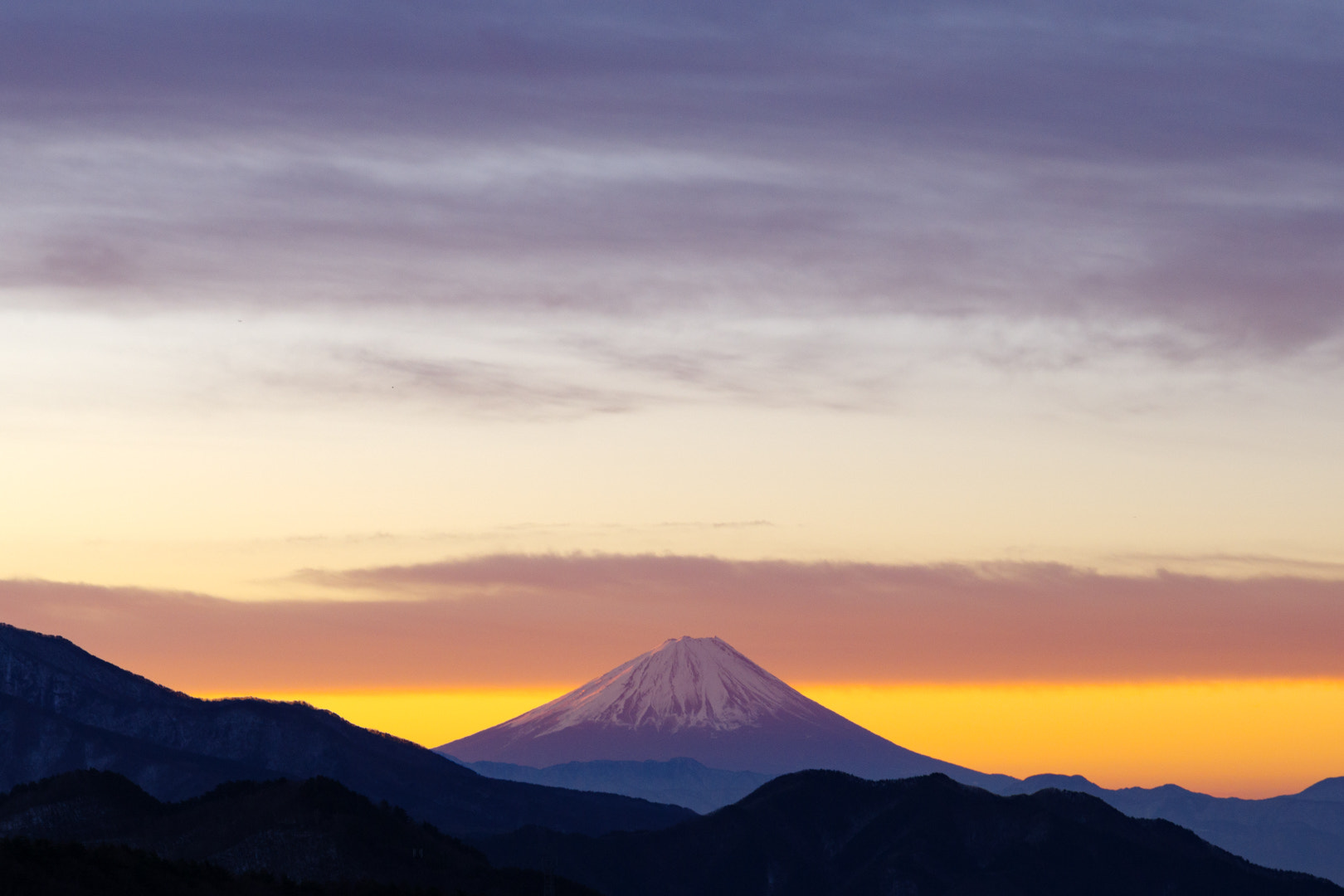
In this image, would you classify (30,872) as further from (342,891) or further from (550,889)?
(550,889)

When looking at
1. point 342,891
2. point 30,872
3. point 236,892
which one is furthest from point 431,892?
point 30,872

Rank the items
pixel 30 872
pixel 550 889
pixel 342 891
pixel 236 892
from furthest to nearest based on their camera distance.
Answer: pixel 550 889, pixel 342 891, pixel 236 892, pixel 30 872

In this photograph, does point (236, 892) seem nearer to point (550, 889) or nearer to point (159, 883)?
point (159, 883)

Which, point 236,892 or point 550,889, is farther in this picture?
point 550,889

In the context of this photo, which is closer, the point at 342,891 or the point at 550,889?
the point at 342,891

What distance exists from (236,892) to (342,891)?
17.4 m

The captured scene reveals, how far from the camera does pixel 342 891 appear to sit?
174 m

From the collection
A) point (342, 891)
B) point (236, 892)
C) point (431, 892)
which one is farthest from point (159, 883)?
point (431, 892)

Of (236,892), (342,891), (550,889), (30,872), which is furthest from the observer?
(550,889)

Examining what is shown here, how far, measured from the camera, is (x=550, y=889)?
655 feet

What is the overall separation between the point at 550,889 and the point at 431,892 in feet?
64.4

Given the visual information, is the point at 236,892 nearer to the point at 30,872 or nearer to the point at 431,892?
the point at 30,872

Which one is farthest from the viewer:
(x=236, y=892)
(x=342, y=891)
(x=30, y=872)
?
(x=342, y=891)

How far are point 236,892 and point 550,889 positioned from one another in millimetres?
48670
